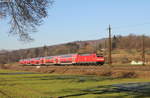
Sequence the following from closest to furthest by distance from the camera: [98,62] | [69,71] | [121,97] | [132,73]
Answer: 1. [121,97]
2. [132,73]
3. [69,71]
4. [98,62]

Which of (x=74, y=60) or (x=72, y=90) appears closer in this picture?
(x=72, y=90)

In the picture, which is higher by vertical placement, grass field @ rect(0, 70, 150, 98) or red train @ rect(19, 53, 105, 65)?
red train @ rect(19, 53, 105, 65)

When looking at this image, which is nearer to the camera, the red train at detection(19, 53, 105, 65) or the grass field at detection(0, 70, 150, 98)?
the grass field at detection(0, 70, 150, 98)

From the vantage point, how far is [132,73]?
120 feet

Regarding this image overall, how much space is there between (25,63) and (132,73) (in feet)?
284

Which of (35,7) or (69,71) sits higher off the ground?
(35,7)

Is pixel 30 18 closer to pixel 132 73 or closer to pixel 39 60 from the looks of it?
pixel 132 73

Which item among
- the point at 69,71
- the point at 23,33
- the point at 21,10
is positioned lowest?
the point at 69,71

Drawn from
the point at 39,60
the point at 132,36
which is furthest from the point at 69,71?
the point at 132,36

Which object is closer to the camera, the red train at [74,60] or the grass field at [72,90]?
the grass field at [72,90]

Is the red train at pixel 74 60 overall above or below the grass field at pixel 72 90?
above

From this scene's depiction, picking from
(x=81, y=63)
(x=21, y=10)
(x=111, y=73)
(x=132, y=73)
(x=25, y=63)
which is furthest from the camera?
(x=25, y=63)

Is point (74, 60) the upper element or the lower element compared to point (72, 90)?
upper

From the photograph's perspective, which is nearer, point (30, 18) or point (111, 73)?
point (30, 18)
